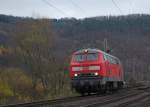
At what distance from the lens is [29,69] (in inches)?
2243

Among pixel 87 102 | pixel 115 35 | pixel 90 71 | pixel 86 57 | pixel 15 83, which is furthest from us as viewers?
pixel 115 35

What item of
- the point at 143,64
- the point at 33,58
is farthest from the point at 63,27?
the point at 33,58

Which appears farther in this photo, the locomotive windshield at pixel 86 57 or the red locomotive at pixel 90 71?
the locomotive windshield at pixel 86 57

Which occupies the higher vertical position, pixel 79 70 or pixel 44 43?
pixel 44 43

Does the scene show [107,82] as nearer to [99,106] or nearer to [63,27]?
[99,106]

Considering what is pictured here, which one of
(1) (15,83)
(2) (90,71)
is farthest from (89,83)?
(1) (15,83)

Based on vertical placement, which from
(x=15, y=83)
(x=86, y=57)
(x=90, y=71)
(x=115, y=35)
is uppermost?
(x=115, y=35)

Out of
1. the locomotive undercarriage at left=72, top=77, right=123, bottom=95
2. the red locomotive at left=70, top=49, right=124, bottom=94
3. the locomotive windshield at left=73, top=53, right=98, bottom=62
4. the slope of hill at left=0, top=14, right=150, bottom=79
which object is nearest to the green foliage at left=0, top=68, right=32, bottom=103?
the locomotive windshield at left=73, top=53, right=98, bottom=62

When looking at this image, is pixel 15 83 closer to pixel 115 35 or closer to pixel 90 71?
pixel 90 71

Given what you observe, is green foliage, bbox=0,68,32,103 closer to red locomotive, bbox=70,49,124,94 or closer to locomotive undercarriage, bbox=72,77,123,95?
red locomotive, bbox=70,49,124,94

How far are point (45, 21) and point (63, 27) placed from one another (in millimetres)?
50142

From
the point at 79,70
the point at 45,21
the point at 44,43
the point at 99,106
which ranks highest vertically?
the point at 45,21

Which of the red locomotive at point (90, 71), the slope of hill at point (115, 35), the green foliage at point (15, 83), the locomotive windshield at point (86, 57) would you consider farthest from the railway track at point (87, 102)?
the slope of hill at point (115, 35)

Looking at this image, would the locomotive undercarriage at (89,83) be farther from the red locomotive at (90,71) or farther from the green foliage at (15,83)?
the green foliage at (15,83)
